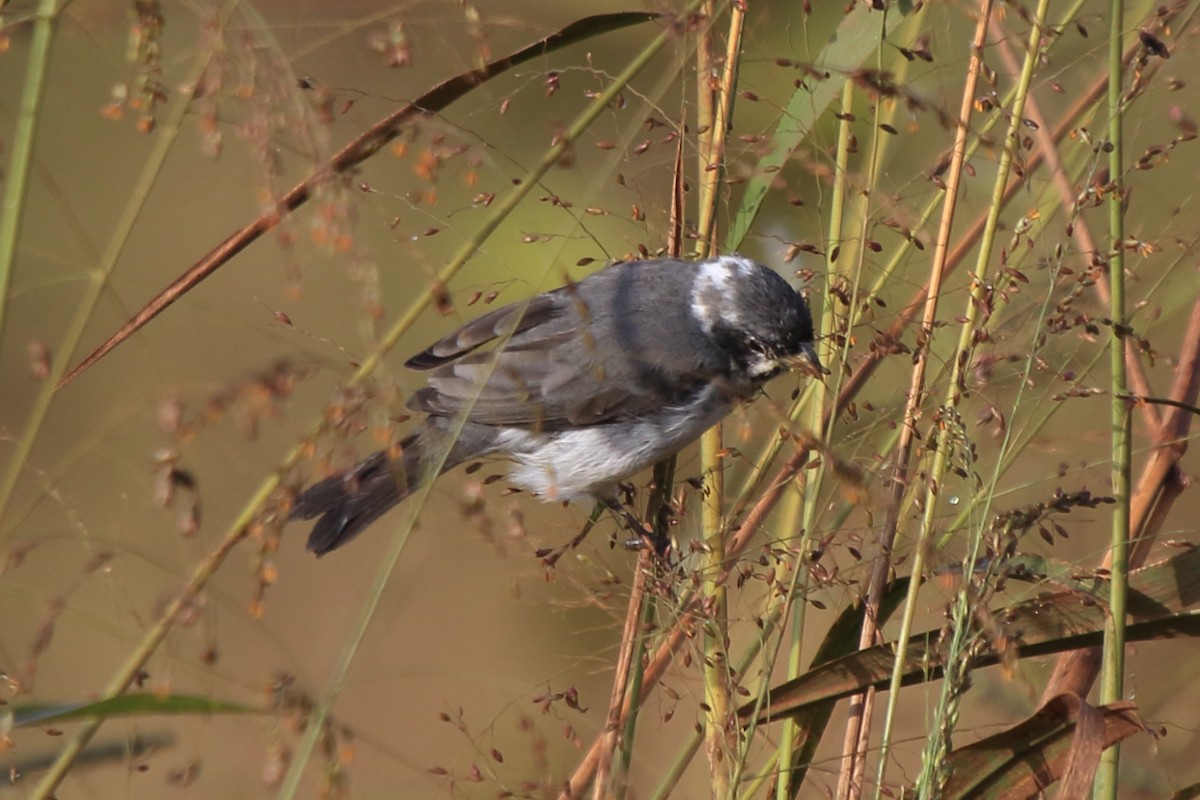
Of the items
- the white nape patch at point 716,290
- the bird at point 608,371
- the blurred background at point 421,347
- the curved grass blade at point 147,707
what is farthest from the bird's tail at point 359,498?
the curved grass blade at point 147,707

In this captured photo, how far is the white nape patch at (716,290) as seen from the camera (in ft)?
12.4

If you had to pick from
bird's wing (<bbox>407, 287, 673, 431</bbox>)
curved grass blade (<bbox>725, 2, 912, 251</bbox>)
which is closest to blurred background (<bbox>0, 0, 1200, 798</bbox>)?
curved grass blade (<bbox>725, 2, 912, 251</bbox>)

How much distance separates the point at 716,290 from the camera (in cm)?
386

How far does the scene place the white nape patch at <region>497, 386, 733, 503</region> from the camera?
12.3 feet

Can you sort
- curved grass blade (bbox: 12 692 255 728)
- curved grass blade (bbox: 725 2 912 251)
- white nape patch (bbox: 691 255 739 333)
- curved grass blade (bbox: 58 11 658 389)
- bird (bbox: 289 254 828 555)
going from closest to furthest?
curved grass blade (bbox: 12 692 255 728) → curved grass blade (bbox: 58 11 658 389) → curved grass blade (bbox: 725 2 912 251) → bird (bbox: 289 254 828 555) → white nape patch (bbox: 691 255 739 333)

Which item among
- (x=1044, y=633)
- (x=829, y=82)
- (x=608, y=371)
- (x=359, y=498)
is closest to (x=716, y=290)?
(x=608, y=371)

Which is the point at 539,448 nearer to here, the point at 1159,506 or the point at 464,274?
the point at 464,274

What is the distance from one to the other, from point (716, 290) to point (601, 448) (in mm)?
638

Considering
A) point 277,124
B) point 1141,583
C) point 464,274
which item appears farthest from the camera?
point 464,274

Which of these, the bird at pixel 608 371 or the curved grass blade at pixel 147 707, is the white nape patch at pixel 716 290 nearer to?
the bird at pixel 608 371

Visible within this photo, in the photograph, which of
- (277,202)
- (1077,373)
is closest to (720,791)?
(1077,373)

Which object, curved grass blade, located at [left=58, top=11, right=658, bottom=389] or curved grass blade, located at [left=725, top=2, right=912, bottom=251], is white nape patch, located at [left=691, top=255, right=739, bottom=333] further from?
curved grass blade, located at [left=58, top=11, right=658, bottom=389]

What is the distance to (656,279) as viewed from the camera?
4.04 m

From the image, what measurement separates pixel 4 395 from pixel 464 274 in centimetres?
270
